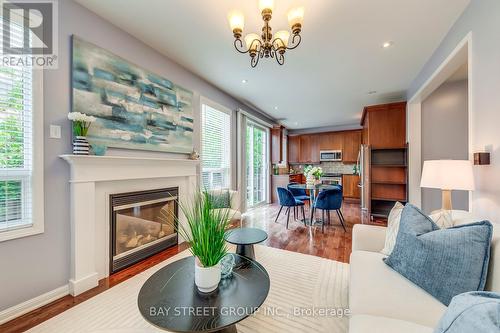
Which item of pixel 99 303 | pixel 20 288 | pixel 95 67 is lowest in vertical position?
pixel 99 303

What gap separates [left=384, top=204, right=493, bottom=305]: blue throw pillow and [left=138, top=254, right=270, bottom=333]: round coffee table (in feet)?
3.01

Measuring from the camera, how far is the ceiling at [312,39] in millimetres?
1949

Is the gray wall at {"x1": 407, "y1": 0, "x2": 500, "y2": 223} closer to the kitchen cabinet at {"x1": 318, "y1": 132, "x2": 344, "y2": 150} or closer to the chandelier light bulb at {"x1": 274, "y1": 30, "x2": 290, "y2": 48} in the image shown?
the chandelier light bulb at {"x1": 274, "y1": 30, "x2": 290, "y2": 48}

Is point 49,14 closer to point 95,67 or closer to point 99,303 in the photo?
point 95,67

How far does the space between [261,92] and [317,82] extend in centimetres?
114

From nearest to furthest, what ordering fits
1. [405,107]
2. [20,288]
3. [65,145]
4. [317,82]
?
[20,288] → [65,145] → [317,82] → [405,107]

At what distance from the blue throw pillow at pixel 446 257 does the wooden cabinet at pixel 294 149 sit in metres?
6.81

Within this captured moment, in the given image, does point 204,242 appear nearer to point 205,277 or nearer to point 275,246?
point 205,277

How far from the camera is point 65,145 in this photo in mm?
1892

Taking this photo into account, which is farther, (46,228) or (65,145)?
(65,145)

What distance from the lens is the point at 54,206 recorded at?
71.0 inches

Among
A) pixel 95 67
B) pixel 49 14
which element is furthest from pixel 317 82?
pixel 49 14

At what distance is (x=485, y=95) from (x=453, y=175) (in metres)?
0.70

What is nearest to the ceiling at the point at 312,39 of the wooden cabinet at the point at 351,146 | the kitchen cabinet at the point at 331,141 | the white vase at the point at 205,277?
the white vase at the point at 205,277
